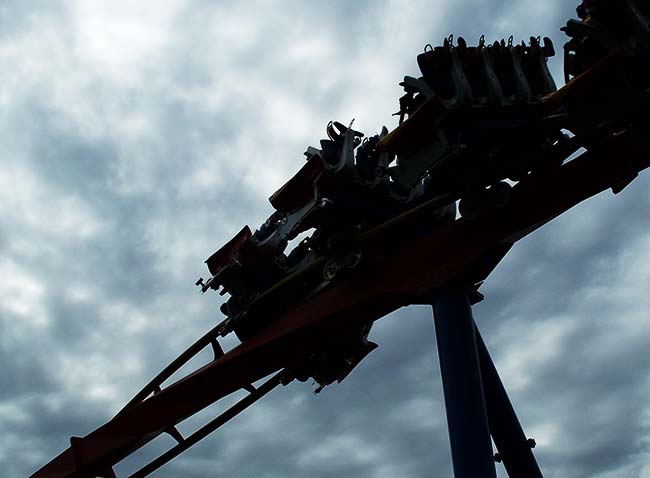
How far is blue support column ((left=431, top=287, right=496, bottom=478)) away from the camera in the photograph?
516 cm

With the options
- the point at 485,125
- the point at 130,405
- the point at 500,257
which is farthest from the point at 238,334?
the point at 485,125

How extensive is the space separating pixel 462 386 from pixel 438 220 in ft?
4.87

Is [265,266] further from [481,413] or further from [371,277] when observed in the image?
[481,413]

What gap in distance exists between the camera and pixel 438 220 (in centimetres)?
624

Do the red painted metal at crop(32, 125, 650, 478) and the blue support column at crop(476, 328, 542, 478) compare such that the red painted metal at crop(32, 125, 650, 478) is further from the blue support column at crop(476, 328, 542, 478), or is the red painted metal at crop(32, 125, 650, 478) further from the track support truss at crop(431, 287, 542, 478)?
the blue support column at crop(476, 328, 542, 478)

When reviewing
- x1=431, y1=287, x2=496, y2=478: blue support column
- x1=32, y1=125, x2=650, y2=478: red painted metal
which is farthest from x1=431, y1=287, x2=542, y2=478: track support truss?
x1=32, y1=125, x2=650, y2=478: red painted metal

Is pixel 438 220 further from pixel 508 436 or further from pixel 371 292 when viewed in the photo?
pixel 508 436

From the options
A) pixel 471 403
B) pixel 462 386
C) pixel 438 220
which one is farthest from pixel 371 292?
pixel 471 403

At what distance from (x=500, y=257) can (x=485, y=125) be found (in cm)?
138

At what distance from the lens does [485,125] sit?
4.83 metres

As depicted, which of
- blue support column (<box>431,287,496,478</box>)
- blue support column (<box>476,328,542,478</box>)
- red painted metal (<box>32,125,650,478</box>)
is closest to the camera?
red painted metal (<box>32,125,650,478</box>)

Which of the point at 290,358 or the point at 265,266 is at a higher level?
the point at 265,266

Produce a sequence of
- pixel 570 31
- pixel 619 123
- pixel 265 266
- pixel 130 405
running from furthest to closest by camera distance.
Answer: pixel 130 405 < pixel 265 266 < pixel 619 123 < pixel 570 31

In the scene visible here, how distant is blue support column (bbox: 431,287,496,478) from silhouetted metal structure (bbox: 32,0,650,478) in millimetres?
10
